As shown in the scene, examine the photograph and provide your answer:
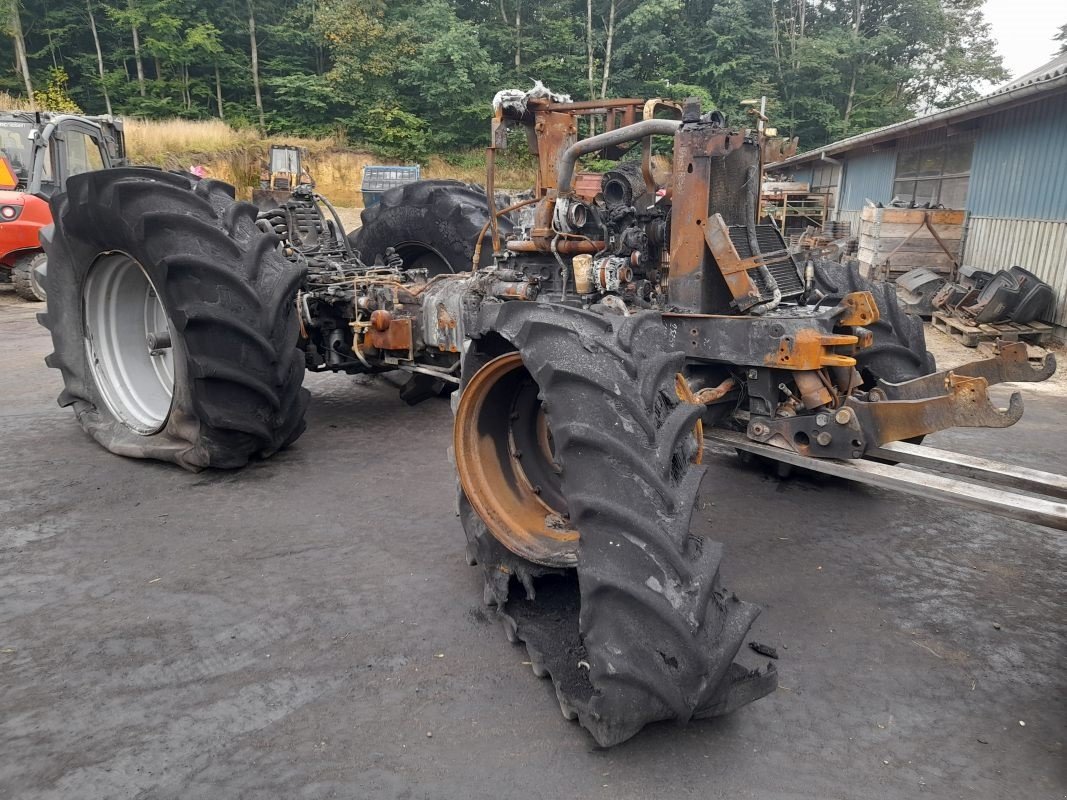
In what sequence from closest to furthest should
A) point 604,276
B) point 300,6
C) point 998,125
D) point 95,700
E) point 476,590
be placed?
point 95,700 → point 476,590 → point 604,276 → point 998,125 → point 300,6

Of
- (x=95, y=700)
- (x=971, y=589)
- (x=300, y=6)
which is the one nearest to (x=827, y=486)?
(x=971, y=589)

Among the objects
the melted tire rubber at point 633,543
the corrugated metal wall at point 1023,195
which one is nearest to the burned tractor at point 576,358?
the melted tire rubber at point 633,543

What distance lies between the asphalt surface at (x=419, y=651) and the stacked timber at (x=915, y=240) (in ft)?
28.2

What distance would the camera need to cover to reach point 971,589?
3.18 metres

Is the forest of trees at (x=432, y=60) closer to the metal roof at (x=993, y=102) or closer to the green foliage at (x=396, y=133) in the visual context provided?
the green foliage at (x=396, y=133)

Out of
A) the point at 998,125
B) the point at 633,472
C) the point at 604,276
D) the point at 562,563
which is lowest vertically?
the point at 562,563

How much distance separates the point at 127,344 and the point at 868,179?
16971 millimetres

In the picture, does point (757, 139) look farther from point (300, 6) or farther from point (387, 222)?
point (300, 6)

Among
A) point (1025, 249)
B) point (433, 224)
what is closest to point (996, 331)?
point (1025, 249)

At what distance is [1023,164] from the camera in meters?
10.4

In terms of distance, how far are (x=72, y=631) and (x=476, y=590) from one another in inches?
59.6

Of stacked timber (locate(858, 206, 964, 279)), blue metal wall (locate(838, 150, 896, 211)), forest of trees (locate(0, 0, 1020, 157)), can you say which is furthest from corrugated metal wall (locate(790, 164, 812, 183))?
stacked timber (locate(858, 206, 964, 279))

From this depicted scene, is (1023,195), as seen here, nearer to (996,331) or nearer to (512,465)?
(996,331)

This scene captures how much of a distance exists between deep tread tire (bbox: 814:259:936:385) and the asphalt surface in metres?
0.73
